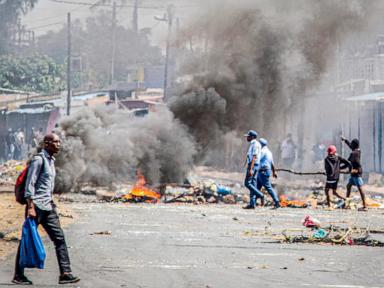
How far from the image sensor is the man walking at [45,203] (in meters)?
8.93

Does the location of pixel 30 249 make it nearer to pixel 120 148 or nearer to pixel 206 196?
pixel 206 196

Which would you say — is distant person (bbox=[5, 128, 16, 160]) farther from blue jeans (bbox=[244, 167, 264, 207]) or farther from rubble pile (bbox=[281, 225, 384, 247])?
rubble pile (bbox=[281, 225, 384, 247])

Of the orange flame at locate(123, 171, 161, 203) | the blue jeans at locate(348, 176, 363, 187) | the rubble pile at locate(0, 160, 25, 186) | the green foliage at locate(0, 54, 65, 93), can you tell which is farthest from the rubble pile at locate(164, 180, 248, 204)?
the green foliage at locate(0, 54, 65, 93)

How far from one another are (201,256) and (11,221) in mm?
5191

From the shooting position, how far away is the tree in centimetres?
6656

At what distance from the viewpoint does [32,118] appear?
5303 centimetres

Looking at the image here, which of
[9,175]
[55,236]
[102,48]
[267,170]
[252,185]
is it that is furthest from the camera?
[102,48]

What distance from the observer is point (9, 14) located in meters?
67.8

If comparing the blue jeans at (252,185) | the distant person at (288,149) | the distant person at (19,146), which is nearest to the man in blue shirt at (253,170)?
the blue jeans at (252,185)

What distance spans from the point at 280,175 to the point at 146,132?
Result: 10.6 m

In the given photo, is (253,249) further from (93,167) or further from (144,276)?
(93,167)

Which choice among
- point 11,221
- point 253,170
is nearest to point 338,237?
point 11,221

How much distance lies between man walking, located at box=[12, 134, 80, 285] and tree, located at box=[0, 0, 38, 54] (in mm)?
59017

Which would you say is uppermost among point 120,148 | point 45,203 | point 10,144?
point 10,144
